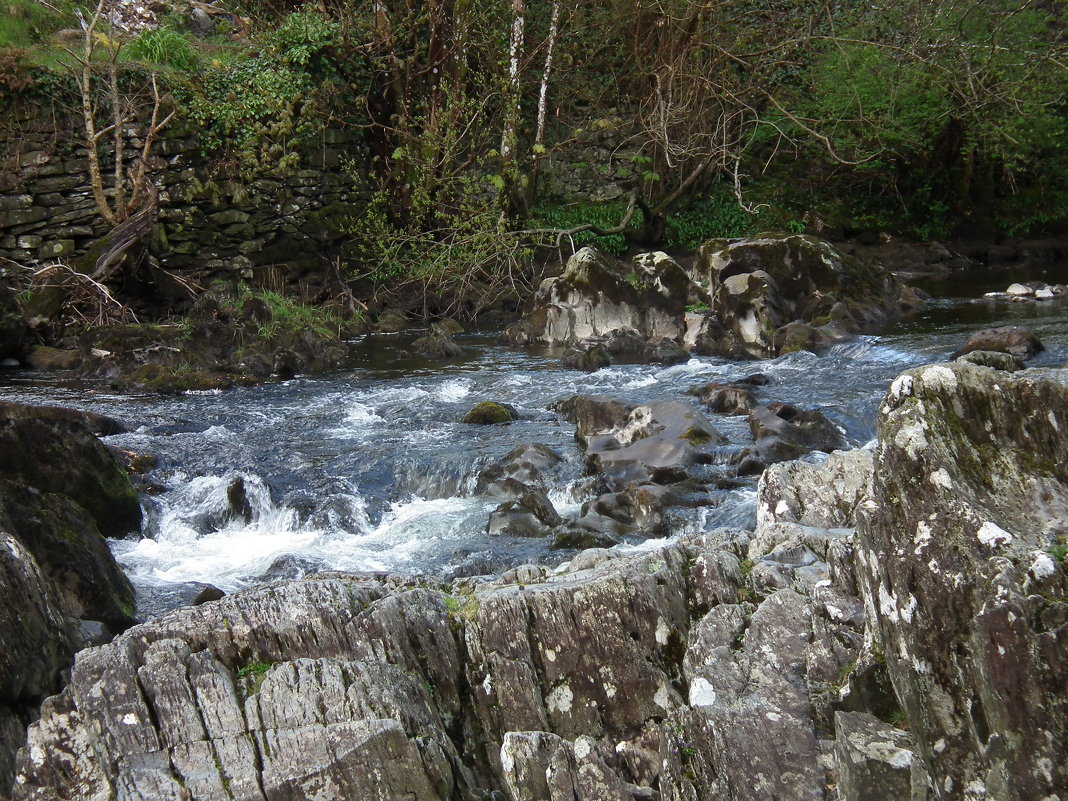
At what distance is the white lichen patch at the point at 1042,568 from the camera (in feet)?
9.40

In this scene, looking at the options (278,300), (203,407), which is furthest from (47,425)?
(278,300)

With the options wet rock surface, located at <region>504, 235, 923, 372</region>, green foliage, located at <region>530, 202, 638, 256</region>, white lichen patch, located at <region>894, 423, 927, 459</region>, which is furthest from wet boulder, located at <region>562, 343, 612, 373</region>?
white lichen patch, located at <region>894, 423, 927, 459</region>

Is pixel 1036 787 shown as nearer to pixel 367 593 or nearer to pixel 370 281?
pixel 367 593

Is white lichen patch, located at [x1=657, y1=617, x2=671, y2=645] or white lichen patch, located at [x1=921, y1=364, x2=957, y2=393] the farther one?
white lichen patch, located at [x1=657, y1=617, x2=671, y2=645]

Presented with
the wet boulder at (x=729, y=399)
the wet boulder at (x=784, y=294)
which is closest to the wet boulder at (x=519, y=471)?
the wet boulder at (x=729, y=399)

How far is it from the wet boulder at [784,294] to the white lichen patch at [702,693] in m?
11.0

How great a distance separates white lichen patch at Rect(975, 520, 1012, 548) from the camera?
3029 mm

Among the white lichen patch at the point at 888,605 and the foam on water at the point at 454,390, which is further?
the foam on water at the point at 454,390

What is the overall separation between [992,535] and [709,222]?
20.7 meters

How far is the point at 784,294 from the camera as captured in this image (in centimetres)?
1589

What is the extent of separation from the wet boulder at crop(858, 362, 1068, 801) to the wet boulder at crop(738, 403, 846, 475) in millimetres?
5015

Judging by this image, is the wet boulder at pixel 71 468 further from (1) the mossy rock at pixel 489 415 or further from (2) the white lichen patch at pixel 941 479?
(2) the white lichen patch at pixel 941 479

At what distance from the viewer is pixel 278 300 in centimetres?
1661

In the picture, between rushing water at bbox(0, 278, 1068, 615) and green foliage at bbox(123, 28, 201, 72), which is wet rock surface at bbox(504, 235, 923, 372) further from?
green foliage at bbox(123, 28, 201, 72)
